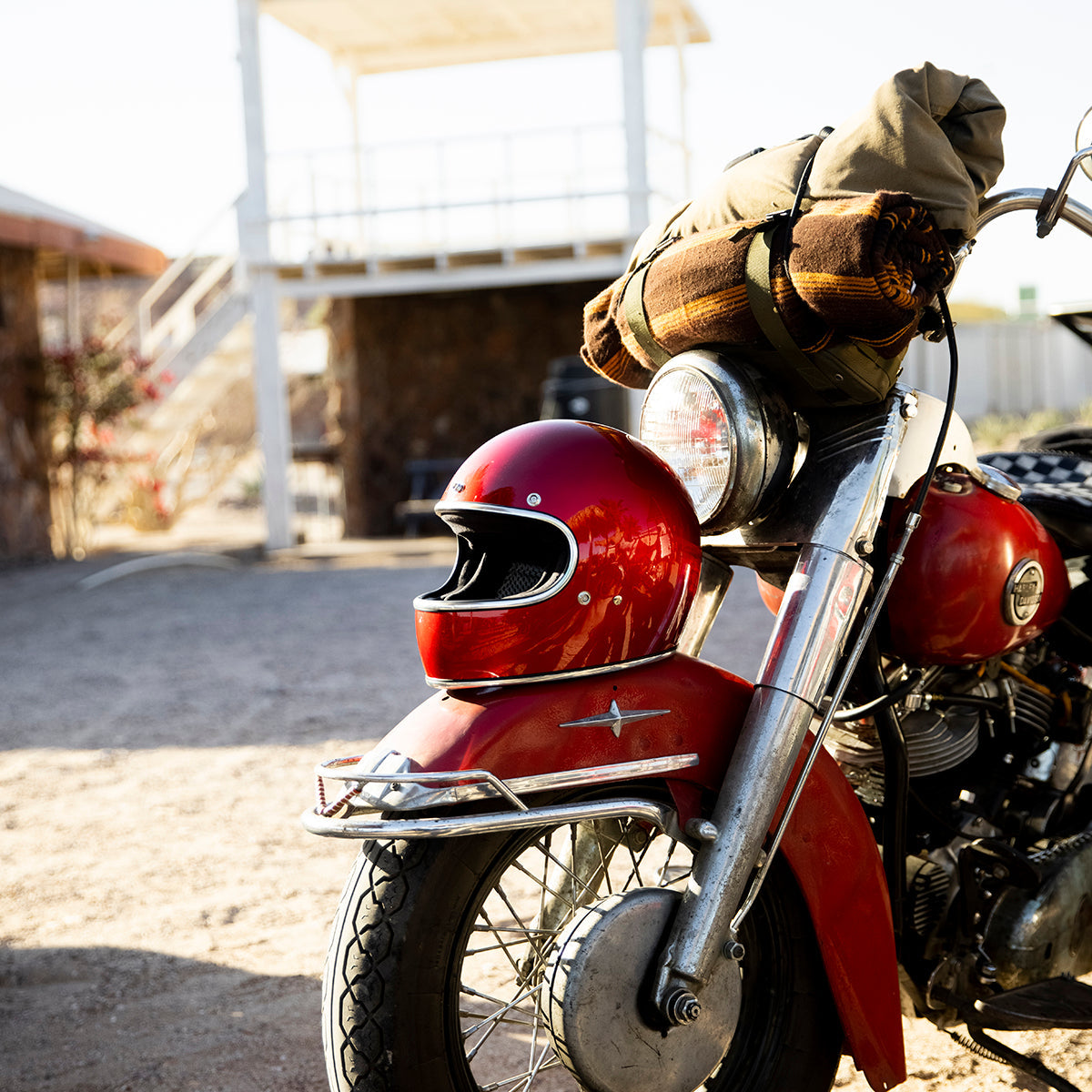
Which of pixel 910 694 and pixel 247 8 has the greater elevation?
pixel 247 8

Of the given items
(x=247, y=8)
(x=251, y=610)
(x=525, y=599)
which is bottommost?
(x=251, y=610)

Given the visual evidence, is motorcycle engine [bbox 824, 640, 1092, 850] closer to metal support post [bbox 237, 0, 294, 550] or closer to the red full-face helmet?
the red full-face helmet

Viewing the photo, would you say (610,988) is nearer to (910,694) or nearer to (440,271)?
(910,694)

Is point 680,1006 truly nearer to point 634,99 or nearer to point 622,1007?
point 622,1007

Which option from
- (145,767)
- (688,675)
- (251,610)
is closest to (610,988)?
(688,675)

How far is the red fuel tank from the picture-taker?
191 centimetres

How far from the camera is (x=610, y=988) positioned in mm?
1583

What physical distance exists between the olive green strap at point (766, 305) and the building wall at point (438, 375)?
1319cm

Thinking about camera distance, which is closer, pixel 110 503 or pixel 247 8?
pixel 247 8

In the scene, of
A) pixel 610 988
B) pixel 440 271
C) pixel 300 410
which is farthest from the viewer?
pixel 300 410

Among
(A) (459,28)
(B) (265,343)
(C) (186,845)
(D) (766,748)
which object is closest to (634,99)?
(A) (459,28)

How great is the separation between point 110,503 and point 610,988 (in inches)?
704

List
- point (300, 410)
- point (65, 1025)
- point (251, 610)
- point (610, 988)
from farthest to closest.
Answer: point (300, 410), point (251, 610), point (65, 1025), point (610, 988)

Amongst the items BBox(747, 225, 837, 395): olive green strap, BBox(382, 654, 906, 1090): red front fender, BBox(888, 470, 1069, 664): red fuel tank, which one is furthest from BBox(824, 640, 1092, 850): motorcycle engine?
BBox(747, 225, 837, 395): olive green strap
